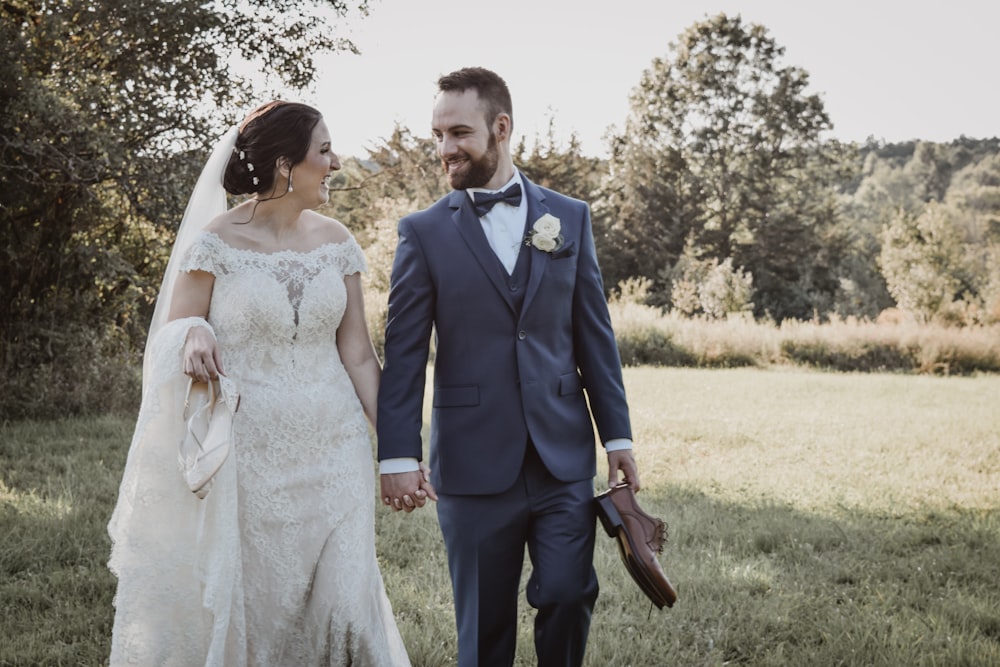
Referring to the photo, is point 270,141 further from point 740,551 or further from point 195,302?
point 740,551

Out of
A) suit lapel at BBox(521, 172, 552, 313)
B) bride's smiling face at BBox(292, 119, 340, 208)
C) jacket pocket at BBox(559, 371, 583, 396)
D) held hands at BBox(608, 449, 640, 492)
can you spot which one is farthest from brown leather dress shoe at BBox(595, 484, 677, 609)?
bride's smiling face at BBox(292, 119, 340, 208)

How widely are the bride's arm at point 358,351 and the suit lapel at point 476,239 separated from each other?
23.4 inches

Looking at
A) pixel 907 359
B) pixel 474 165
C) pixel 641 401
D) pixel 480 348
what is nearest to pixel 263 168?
pixel 474 165

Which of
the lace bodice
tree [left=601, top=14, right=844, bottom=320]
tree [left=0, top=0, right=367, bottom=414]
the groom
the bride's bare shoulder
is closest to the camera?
the groom

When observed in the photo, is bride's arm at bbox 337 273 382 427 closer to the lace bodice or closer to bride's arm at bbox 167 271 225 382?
the lace bodice

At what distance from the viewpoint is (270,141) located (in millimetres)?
3350

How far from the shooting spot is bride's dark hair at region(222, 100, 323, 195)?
3.34m

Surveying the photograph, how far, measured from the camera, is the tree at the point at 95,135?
8758 mm

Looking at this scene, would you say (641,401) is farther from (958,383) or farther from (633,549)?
(633,549)

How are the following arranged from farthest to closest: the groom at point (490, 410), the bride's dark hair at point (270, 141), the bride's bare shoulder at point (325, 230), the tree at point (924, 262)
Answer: the tree at point (924, 262)
the bride's bare shoulder at point (325, 230)
the bride's dark hair at point (270, 141)
the groom at point (490, 410)

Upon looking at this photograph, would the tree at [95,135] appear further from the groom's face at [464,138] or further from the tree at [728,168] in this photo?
the tree at [728,168]

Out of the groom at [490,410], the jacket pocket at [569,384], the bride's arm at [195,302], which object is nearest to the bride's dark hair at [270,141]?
the bride's arm at [195,302]

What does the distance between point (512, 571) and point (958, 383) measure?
48.7 ft

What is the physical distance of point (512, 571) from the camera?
3.02 meters
